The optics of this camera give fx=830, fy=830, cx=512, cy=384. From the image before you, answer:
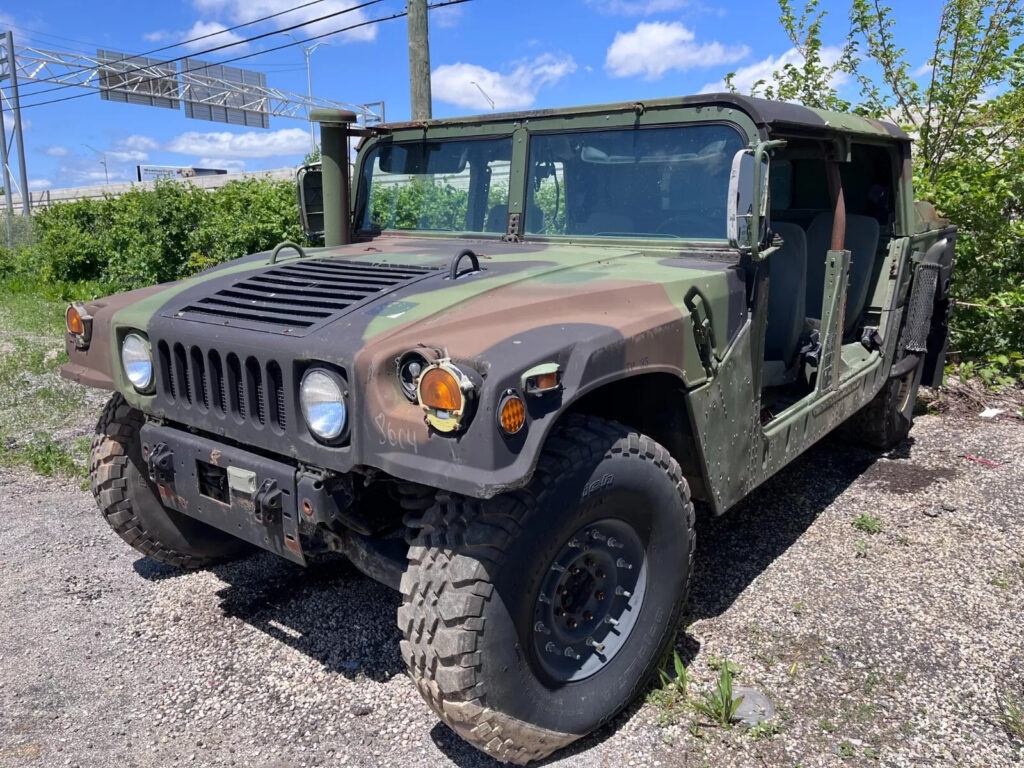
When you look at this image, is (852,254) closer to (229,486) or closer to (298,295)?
(298,295)

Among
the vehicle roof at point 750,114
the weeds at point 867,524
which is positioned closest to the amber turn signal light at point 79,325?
the vehicle roof at point 750,114

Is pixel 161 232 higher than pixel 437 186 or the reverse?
the reverse

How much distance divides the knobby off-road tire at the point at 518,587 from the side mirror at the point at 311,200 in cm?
240

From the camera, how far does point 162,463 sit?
110 inches

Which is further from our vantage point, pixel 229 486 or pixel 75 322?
pixel 75 322

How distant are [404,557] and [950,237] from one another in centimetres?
450

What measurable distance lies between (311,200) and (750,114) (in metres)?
2.35

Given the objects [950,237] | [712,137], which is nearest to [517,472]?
[712,137]

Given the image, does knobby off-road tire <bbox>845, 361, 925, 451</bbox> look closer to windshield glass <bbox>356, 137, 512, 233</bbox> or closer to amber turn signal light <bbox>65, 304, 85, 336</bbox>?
windshield glass <bbox>356, 137, 512, 233</bbox>

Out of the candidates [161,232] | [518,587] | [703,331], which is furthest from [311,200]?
[161,232]

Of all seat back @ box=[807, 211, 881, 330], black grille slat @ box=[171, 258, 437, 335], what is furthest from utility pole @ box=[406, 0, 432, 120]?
black grille slat @ box=[171, 258, 437, 335]

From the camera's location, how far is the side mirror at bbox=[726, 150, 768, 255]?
2734mm

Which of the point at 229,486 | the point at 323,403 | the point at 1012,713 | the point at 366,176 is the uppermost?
the point at 366,176

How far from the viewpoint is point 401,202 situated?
416 centimetres
